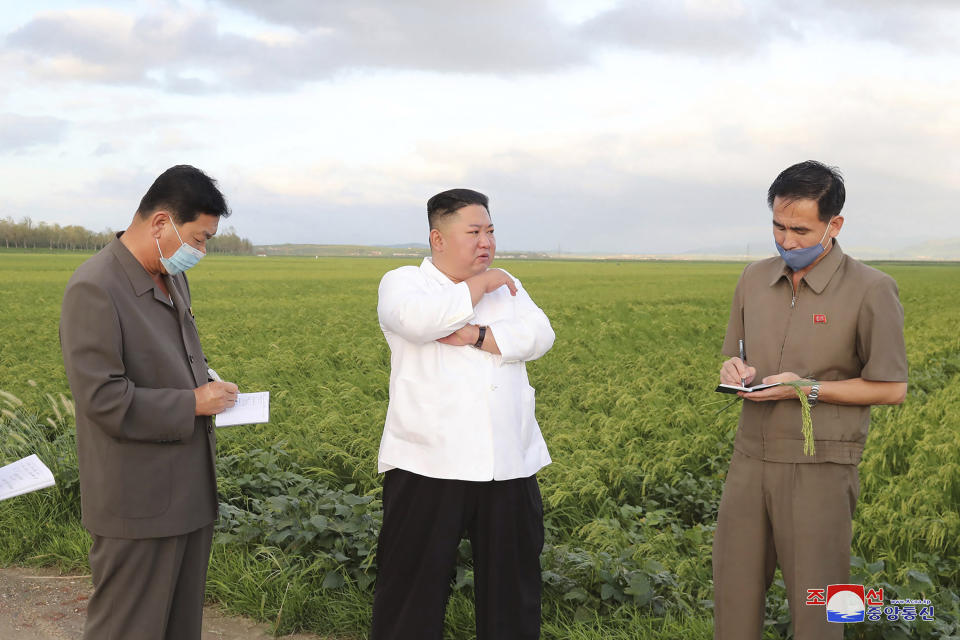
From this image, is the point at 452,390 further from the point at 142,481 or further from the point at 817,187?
the point at 817,187

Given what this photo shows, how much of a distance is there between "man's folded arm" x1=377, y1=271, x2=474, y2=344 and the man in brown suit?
663mm

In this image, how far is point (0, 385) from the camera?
33.2ft

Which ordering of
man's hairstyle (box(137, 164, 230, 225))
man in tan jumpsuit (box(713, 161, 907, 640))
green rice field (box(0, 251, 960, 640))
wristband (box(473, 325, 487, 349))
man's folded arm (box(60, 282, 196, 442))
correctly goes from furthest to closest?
green rice field (box(0, 251, 960, 640))
wristband (box(473, 325, 487, 349))
man in tan jumpsuit (box(713, 161, 907, 640))
man's hairstyle (box(137, 164, 230, 225))
man's folded arm (box(60, 282, 196, 442))

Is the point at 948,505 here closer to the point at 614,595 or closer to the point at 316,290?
the point at 614,595

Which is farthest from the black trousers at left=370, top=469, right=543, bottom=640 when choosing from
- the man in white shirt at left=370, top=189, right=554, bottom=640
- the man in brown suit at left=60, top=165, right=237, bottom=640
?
the man in brown suit at left=60, top=165, right=237, bottom=640

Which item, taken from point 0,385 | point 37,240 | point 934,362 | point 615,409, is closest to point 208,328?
point 0,385

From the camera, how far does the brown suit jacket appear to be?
2490 mm

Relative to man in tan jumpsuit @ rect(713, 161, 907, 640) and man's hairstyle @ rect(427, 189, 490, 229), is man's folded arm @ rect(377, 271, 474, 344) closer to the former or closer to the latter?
man's hairstyle @ rect(427, 189, 490, 229)

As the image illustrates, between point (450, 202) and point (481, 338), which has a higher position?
point (450, 202)

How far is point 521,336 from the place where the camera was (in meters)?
2.99

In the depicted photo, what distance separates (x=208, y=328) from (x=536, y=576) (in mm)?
16072

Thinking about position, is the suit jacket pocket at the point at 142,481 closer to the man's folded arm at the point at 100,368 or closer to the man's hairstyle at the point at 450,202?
the man's folded arm at the point at 100,368

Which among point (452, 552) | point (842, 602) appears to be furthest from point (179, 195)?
point (842, 602)

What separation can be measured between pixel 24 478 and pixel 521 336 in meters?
1.83
